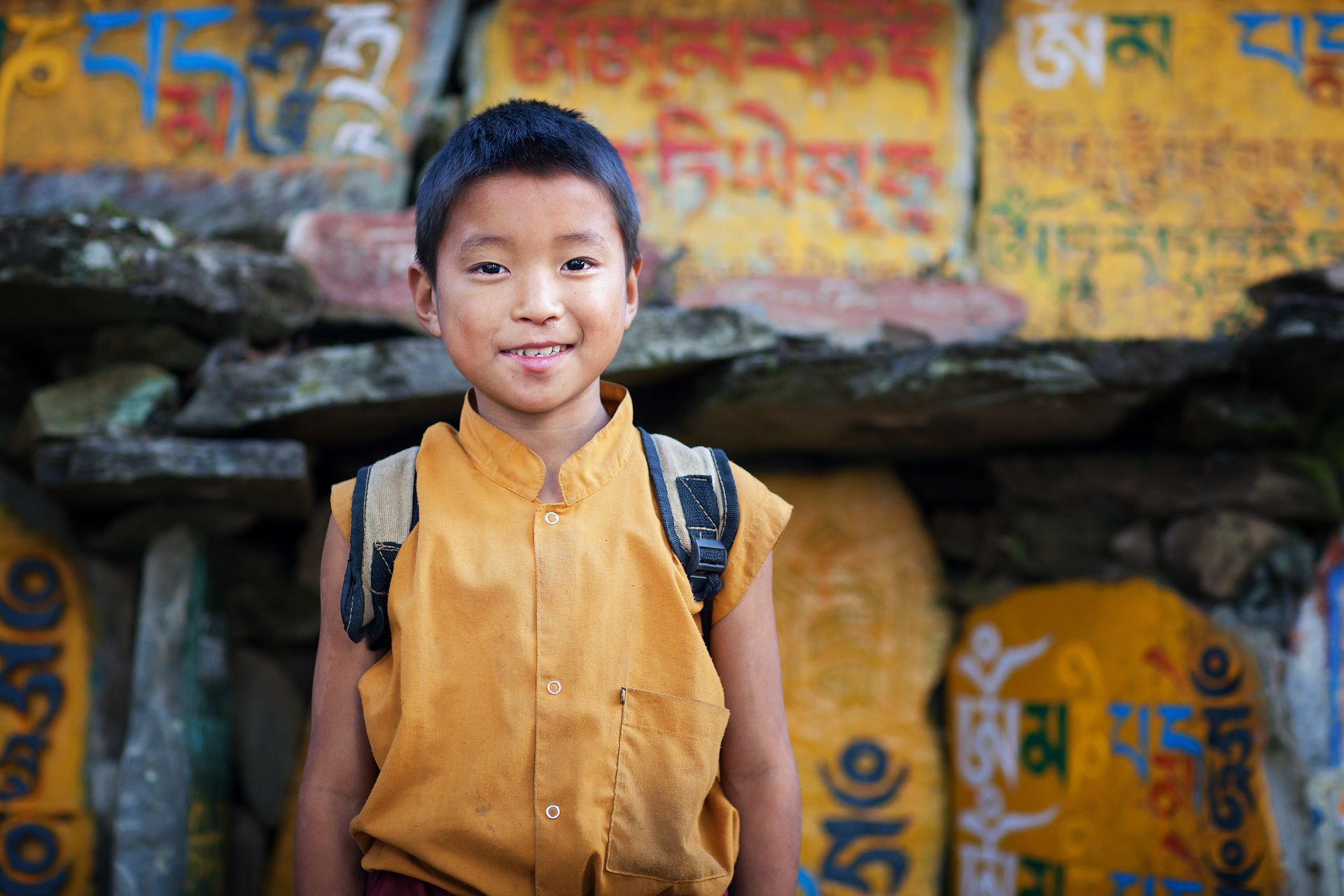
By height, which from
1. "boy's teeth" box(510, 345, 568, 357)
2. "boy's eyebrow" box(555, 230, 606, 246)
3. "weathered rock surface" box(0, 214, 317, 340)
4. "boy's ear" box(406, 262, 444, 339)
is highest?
"weathered rock surface" box(0, 214, 317, 340)

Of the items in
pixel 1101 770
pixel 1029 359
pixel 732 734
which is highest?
pixel 1029 359

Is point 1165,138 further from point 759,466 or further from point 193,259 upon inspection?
point 193,259

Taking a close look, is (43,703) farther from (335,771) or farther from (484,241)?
(484,241)

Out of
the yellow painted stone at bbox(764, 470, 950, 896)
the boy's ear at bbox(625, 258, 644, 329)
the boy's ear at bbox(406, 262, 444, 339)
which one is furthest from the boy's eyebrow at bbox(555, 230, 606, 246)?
the yellow painted stone at bbox(764, 470, 950, 896)

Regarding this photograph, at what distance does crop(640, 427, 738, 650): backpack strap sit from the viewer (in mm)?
1248

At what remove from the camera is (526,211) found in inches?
48.4

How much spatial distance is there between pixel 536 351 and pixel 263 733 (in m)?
2.32

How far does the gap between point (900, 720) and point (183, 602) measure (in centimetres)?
216

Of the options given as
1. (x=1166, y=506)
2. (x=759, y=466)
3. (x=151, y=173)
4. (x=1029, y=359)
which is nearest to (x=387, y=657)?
(x=1029, y=359)

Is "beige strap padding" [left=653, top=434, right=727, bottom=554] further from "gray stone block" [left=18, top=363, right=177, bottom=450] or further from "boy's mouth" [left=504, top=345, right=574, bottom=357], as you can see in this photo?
"gray stone block" [left=18, top=363, right=177, bottom=450]

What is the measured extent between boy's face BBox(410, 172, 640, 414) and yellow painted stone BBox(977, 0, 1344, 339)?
7.44ft

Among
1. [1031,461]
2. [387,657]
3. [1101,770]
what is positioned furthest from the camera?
[1031,461]

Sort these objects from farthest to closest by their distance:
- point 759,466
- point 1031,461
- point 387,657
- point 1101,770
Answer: point 759,466, point 1031,461, point 1101,770, point 387,657

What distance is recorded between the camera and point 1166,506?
2951 millimetres
